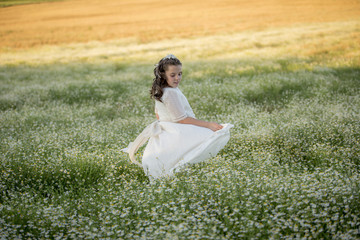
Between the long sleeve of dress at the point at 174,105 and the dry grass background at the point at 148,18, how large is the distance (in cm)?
2155

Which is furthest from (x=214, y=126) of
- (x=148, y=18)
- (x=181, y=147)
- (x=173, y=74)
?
(x=148, y=18)

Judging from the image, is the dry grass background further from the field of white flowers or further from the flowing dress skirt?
the flowing dress skirt

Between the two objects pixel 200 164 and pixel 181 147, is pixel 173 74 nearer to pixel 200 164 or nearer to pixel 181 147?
pixel 181 147

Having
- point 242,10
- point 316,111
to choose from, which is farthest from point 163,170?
point 242,10

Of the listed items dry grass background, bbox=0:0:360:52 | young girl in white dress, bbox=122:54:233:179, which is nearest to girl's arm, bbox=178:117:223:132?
young girl in white dress, bbox=122:54:233:179

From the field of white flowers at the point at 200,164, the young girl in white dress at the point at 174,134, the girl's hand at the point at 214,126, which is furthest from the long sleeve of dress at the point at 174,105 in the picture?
the field of white flowers at the point at 200,164

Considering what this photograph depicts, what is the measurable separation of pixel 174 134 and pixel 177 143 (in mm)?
141

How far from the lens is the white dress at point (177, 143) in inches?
172

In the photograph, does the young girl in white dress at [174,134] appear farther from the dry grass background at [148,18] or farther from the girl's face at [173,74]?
the dry grass background at [148,18]

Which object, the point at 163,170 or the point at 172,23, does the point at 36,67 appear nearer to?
the point at 163,170

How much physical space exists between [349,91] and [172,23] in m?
25.6

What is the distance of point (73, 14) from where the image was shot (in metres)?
38.2

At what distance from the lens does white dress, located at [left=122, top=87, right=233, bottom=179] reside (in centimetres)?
438

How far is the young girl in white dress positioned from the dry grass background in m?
21.5
